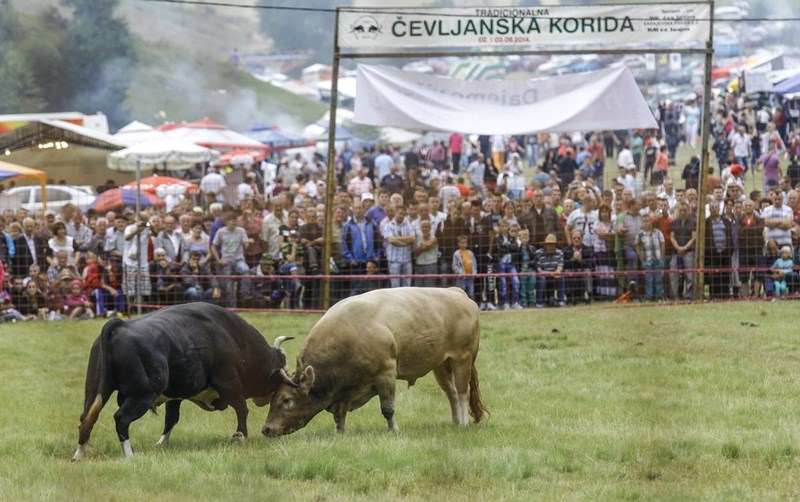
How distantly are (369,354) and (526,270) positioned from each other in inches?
373

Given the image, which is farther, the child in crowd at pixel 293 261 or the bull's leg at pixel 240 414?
the child in crowd at pixel 293 261

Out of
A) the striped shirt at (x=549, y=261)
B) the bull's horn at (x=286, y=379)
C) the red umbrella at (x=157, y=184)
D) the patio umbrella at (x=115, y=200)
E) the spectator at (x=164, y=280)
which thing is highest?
the red umbrella at (x=157, y=184)

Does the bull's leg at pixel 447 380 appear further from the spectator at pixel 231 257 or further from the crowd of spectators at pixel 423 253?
the spectator at pixel 231 257

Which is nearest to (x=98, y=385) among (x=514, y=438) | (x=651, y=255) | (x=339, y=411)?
(x=339, y=411)

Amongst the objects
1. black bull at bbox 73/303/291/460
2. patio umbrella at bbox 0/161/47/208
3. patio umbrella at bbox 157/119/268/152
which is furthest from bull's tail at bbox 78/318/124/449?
patio umbrella at bbox 157/119/268/152

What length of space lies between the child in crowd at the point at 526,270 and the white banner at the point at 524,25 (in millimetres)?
2837

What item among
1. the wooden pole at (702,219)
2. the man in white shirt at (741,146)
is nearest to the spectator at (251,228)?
the wooden pole at (702,219)

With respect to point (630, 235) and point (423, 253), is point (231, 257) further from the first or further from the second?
point (630, 235)

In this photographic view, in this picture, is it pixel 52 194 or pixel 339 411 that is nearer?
pixel 339 411

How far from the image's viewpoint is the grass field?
8.13 m

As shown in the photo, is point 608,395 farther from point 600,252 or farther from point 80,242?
point 80,242

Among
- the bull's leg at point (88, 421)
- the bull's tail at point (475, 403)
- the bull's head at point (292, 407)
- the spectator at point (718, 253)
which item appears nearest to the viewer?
the bull's leg at point (88, 421)

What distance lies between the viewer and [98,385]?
9.20 metres

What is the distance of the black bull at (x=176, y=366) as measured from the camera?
30.2 ft
